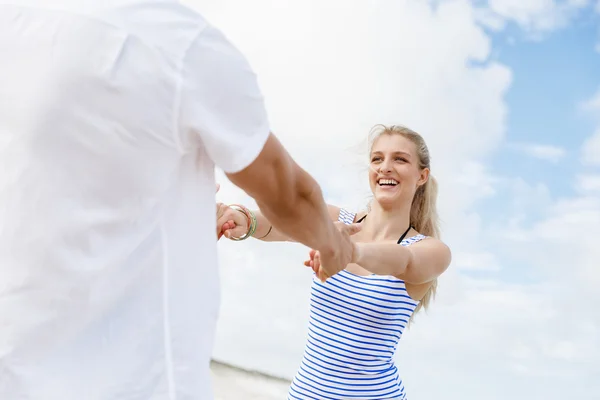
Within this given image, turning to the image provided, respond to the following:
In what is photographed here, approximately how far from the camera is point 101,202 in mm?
1184

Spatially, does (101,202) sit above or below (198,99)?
below

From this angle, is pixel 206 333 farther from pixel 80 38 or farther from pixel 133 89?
pixel 80 38

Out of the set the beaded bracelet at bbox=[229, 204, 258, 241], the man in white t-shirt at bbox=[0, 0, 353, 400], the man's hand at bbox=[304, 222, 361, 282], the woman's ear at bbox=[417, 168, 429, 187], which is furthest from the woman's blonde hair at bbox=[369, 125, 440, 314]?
the man in white t-shirt at bbox=[0, 0, 353, 400]

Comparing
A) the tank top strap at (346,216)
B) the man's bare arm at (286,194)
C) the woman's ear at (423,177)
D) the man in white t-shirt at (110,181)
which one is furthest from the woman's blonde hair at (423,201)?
the man in white t-shirt at (110,181)

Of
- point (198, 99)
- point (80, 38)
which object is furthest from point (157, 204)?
point (80, 38)

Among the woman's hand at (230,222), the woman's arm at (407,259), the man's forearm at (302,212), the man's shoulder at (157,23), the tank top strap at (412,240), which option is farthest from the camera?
the tank top strap at (412,240)

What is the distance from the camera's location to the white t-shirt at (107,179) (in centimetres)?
113

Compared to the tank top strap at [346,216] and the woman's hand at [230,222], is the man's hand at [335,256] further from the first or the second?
the tank top strap at [346,216]

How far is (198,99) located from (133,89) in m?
0.11

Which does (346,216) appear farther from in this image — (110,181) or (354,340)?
(110,181)

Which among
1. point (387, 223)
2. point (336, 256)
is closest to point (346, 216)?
point (387, 223)

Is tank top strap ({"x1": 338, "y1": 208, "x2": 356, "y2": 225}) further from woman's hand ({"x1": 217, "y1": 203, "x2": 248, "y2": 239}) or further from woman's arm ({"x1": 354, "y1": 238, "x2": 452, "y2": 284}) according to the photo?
woman's hand ({"x1": 217, "y1": 203, "x2": 248, "y2": 239})

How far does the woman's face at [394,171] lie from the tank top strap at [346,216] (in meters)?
0.17

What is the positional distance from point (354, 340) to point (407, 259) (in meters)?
0.38
